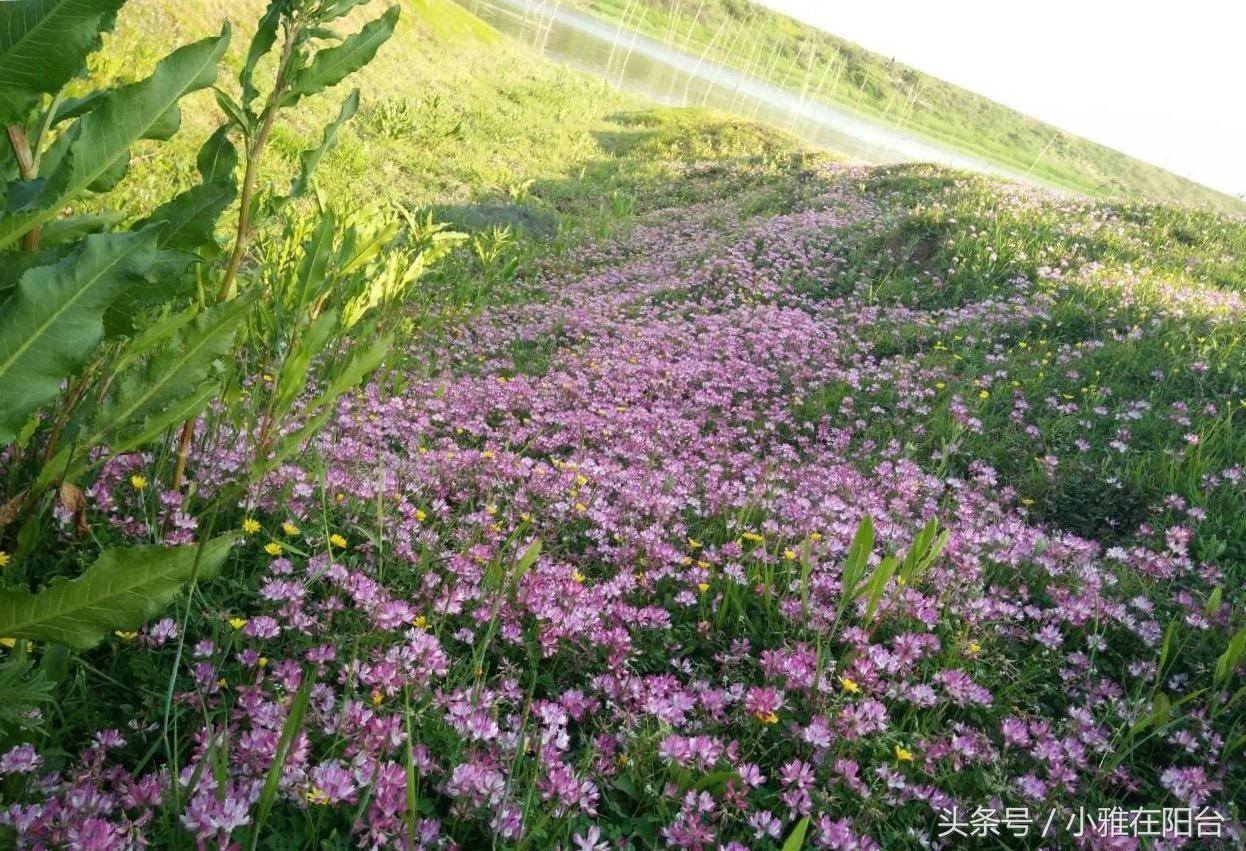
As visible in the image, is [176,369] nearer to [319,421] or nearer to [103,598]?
[319,421]

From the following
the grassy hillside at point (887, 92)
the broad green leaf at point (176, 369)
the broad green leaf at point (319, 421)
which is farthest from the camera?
the grassy hillside at point (887, 92)

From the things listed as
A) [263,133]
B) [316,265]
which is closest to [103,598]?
[263,133]

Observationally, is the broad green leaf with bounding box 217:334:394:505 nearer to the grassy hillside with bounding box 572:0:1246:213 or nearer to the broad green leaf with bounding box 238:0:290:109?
the broad green leaf with bounding box 238:0:290:109

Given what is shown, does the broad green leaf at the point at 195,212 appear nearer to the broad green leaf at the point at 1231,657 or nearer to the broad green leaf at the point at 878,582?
the broad green leaf at the point at 878,582

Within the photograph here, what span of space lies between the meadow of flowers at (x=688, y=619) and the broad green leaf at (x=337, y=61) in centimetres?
138

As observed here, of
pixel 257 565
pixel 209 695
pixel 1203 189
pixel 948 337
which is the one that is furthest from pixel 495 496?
pixel 1203 189

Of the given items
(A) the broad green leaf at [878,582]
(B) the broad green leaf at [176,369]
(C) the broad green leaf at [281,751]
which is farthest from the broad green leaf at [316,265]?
(A) the broad green leaf at [878,582]

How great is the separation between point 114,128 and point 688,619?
2.67 m

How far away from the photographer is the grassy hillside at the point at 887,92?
13075 centimetres

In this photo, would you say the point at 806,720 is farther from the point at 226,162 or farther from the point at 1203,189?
the point at 1203,189

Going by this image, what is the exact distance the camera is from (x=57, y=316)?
5.12 ft

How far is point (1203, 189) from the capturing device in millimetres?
116250

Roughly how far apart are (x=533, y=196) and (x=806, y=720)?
1544cm

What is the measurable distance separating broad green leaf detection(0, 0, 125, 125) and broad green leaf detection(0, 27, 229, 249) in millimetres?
224
